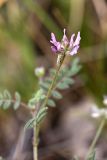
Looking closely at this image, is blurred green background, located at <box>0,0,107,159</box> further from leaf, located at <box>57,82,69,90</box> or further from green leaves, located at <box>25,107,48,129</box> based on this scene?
green leaves, located at <box>25,107,48,129</box>

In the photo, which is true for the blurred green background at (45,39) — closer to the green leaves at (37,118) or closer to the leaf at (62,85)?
the leaf at (62,85)

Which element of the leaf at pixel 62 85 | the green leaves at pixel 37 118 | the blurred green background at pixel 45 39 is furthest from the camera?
the blurred green background at pixel 45 39

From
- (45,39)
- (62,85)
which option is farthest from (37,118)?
(45,39)

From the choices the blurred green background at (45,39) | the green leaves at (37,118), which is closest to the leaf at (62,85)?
the green leaves at (37,118)

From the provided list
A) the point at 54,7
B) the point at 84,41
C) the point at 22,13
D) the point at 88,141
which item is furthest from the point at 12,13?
the point at 88,141

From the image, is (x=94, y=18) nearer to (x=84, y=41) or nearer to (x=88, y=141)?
(x=84, y=41)

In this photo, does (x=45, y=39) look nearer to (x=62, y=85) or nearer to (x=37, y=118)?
(x=62, y=85)

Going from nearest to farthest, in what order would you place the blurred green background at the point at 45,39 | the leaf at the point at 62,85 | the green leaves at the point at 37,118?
the green leaves at the point at 37,118 < the leaf at the point at 62,85 < the blurred green background at the point at 45,39

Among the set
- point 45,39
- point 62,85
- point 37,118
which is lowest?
point 37,118

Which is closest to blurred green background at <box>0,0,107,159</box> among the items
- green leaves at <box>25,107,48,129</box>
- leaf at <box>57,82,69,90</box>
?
leaf at <box>57,82,69,90</box>
